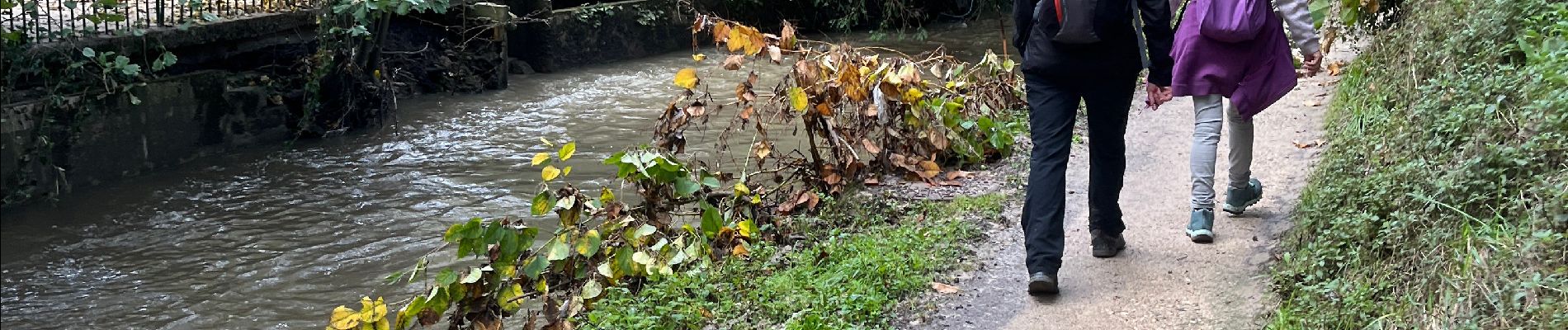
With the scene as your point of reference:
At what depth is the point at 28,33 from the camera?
28.8 ft

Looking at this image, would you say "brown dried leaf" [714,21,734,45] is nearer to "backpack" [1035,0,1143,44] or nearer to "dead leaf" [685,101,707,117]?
"dead leaf" [685,101,707,117]

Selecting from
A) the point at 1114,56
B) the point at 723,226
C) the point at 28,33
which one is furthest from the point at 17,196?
A: the point at 1114,56

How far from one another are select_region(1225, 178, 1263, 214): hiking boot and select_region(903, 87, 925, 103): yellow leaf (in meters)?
2.28

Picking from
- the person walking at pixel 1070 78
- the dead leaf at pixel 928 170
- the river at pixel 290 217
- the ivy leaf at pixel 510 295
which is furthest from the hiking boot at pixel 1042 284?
the river at pixel 290 217

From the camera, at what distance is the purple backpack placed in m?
4.75

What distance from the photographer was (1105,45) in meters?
4.44

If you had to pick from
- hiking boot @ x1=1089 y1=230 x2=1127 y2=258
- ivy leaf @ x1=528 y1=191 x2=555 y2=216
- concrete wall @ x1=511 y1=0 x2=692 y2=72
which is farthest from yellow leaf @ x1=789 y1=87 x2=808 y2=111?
concrete wall @ x1=511 y1=0 x2=692 y2=72

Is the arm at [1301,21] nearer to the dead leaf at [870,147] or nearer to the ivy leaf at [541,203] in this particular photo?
the dead leaf at [870,147]

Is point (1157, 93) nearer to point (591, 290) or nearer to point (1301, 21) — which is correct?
point (1301, 21)

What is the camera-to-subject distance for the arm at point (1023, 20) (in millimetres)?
4539

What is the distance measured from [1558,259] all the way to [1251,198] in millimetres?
2010

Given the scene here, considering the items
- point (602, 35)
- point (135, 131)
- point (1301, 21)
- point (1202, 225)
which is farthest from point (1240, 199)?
point (602, 35)

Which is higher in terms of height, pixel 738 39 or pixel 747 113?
pixel 738 39

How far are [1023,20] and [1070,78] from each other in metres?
0.26
